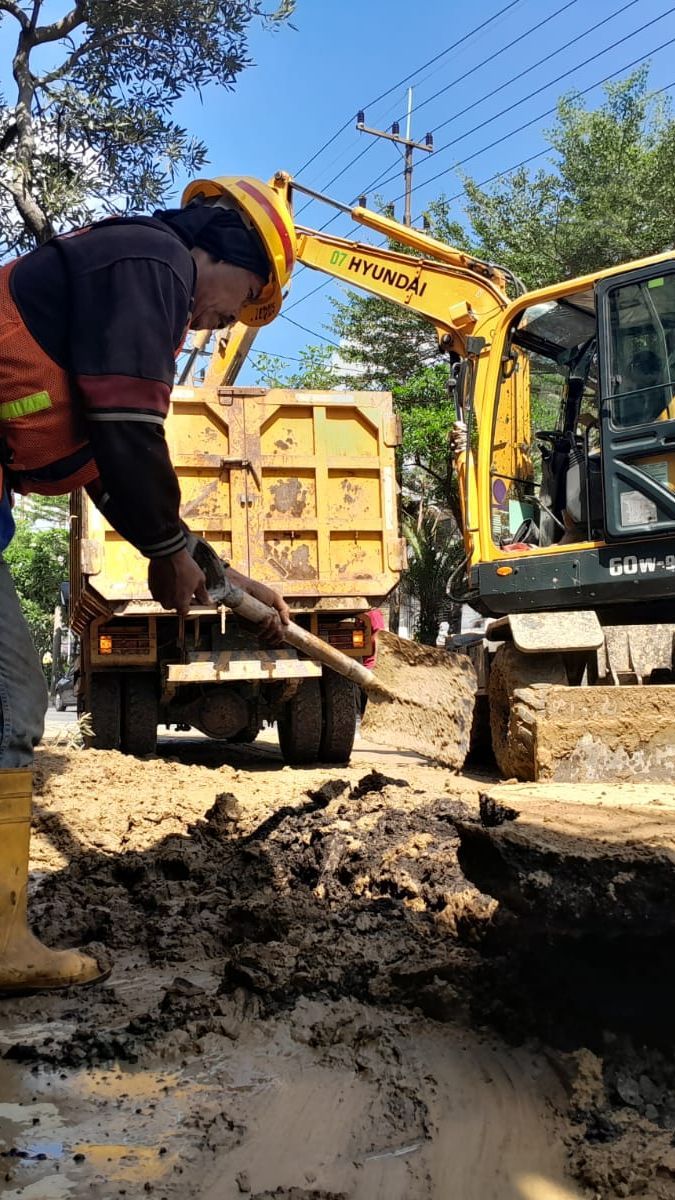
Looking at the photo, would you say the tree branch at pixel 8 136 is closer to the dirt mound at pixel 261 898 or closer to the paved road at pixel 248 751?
the dirt mound at pixel 261 898

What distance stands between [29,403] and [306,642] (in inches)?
68.7

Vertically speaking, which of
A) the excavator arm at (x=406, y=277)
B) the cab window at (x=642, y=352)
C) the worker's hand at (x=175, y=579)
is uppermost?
the excavator arm at (x=406, y=277)

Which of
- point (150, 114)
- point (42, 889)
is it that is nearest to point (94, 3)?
point (150, 114)

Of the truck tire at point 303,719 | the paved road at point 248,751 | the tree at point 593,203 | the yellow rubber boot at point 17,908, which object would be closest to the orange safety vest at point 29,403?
the yellow rubber boot at point 17,908

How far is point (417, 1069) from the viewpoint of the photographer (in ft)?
7.57

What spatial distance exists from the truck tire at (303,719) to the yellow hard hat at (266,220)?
5288mm

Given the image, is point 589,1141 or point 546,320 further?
point 546,320

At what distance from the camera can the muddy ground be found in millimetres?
1921

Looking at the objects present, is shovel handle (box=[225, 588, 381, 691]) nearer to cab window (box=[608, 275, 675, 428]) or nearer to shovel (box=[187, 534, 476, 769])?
shovel (box=[187, 534, 476, 769])

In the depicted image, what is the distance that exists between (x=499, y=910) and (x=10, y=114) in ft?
22.2

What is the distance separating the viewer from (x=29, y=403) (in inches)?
94.2

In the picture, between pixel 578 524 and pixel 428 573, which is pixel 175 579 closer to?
pixel 578 524

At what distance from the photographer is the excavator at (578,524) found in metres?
5.32

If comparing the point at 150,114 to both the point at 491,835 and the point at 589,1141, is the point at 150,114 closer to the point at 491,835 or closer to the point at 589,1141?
the point at 491,835
